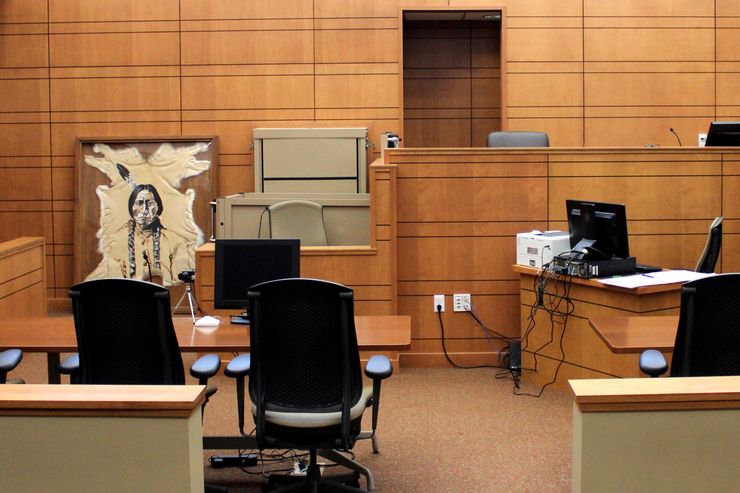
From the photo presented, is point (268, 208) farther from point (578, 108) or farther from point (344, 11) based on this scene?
point (578, 108)

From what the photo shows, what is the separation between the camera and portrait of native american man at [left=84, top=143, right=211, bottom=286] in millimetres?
9125

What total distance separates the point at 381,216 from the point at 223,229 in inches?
44.3

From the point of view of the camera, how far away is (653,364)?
384cm

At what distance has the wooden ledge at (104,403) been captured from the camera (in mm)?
2756

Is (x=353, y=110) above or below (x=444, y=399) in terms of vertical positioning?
above

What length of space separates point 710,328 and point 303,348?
1.57m

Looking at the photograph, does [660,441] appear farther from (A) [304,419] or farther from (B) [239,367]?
(B) [239,367]

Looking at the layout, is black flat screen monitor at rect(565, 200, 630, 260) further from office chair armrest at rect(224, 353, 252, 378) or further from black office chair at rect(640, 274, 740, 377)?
office chair armrest at rect(224, 353, 252, 378)

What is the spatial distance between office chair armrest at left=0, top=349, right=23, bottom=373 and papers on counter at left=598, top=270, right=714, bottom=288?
10.7ft

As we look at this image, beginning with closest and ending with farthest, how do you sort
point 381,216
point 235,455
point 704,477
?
point 704,477
point 235,455
point 381,216

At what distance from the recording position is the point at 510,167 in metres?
6.70

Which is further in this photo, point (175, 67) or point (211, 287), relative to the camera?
point (175, 67)

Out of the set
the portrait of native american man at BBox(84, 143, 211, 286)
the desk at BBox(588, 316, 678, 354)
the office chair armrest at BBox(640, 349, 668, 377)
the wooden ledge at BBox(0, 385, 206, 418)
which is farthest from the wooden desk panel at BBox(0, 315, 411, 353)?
the portrait of native american man at BBox(84, 143, 211, 286)

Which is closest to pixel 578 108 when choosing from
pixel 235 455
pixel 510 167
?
pixel 510 167
